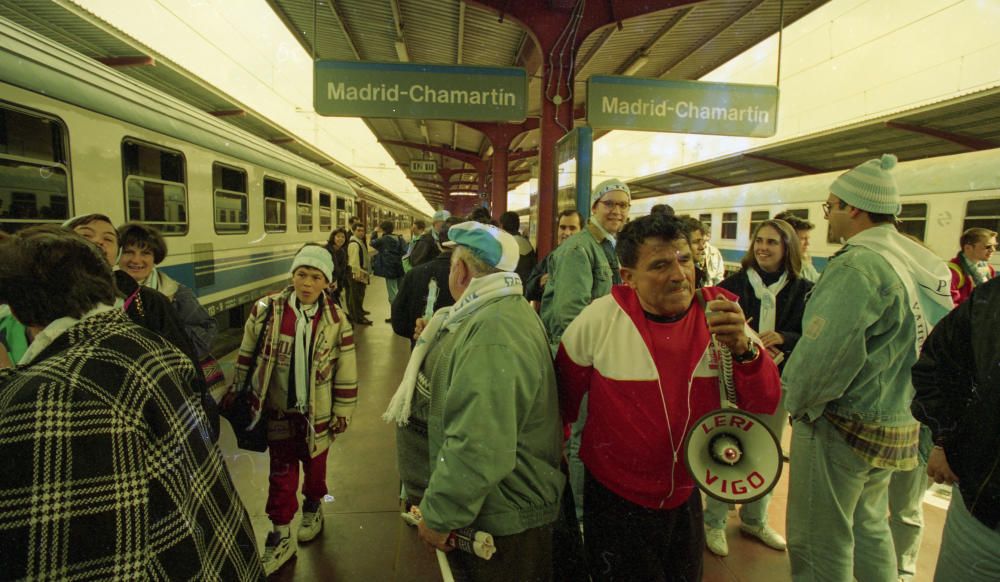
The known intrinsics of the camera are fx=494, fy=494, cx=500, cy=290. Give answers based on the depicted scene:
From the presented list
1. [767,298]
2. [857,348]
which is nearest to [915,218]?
[767,298]

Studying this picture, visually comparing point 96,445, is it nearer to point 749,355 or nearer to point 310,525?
point 749,355

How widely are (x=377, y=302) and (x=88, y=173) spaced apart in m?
8.24

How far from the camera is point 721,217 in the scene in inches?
570

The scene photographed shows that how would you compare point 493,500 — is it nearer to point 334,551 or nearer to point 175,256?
point 334,551

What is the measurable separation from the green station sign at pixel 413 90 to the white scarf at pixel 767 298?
313 cm

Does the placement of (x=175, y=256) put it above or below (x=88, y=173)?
below

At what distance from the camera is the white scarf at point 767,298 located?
302 cm

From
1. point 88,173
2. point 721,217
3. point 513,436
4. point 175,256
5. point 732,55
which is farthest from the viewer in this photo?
point 721,217

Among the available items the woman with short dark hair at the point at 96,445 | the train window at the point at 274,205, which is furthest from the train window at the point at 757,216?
the woman with short dark hair at the point at 96,445

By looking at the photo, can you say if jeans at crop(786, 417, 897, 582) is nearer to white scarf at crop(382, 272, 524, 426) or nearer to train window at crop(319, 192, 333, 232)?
white scarf at crop(382, 272, 524, 426)

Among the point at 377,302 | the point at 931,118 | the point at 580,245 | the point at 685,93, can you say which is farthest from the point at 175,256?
the point at 931,118

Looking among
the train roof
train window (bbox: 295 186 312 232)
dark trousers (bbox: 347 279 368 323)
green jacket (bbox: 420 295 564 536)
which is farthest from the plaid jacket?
train window (bbox: 295 186 312 232)

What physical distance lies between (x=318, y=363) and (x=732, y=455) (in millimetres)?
2148

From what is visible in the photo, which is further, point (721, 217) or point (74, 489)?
point (721, 217)
